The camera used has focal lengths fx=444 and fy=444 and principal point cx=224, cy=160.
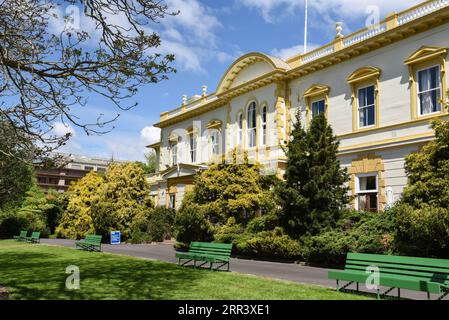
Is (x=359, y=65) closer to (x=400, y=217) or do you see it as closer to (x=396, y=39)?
(x=396, y=39)

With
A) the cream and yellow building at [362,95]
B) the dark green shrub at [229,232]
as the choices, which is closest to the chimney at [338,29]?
the cream and yellow building at [362,95]

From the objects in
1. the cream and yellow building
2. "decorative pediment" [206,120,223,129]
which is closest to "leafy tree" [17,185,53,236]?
the cream and yellow building

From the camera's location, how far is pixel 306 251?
16141mm

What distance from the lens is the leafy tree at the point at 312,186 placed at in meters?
17.3

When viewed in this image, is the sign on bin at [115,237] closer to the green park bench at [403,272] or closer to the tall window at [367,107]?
the tall window at [367,107]

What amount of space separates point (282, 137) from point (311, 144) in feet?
24.8

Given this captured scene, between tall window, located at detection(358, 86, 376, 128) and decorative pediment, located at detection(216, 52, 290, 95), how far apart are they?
5664 millimetres

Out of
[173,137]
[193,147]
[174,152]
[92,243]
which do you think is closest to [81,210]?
[174,152]

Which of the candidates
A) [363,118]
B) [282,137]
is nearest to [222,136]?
[282,137]

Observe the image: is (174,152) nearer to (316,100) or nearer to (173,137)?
(173,137)

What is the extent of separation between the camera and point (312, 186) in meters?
17.3

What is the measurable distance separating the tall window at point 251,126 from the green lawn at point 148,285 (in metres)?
15.4

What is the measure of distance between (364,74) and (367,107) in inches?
62.2

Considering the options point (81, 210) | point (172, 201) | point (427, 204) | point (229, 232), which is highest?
point (172, 201)
